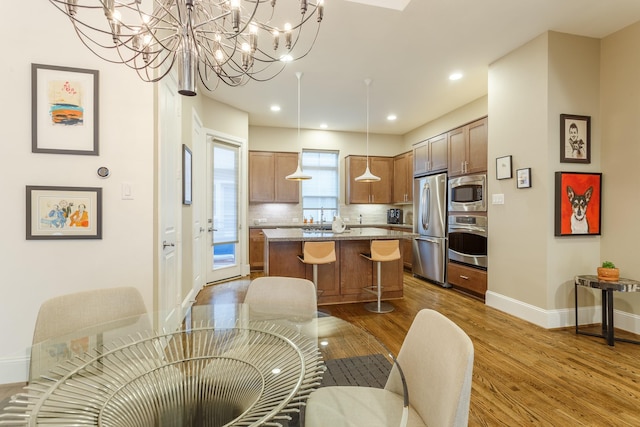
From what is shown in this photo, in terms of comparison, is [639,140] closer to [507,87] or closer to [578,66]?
[578,66]

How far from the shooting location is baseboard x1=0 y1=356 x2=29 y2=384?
6.47 ft

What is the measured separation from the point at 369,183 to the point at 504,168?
336 centimetres

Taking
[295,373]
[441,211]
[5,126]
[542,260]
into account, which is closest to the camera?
[295,373]

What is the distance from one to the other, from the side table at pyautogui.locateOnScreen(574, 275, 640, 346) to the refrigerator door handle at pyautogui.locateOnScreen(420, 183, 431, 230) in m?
2.28

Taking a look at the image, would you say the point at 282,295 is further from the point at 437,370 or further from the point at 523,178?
the point at 523,178

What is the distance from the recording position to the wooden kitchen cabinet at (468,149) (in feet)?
13.2

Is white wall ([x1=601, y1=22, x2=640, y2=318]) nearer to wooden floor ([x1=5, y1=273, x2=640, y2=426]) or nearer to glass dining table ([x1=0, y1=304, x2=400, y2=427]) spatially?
wooden floor ([x1=5, y1=273, x2=640, y2=426])

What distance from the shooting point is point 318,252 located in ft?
11.3

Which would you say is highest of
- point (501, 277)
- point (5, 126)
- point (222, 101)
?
point (222, 101)

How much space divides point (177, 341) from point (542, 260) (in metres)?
3.36

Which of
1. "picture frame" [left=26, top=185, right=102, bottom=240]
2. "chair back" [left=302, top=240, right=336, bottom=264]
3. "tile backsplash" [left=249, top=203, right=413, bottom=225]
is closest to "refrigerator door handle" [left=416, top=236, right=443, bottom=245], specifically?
"tile backsplash" [left=249, top=203, right=413, bottom=225]

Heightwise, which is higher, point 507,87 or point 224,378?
point 507,87

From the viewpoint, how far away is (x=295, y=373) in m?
1.03

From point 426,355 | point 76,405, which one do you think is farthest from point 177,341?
point 426,355
